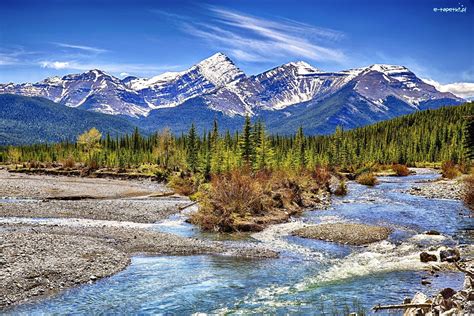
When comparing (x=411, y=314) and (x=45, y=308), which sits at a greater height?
(x=411, y=314)

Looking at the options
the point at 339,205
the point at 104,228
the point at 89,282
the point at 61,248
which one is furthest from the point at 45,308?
the point at 339,205

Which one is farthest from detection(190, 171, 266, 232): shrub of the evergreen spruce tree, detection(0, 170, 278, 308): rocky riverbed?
the evergreen spruce tree

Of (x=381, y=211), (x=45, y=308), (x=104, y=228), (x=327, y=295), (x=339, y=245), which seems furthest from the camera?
(x=381, y=211)

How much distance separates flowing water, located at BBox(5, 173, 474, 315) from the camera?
1691 centimetres

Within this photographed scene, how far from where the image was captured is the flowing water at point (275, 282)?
16906 millimetres

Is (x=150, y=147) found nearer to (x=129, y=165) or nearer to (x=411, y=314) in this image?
(x=129, y=165)

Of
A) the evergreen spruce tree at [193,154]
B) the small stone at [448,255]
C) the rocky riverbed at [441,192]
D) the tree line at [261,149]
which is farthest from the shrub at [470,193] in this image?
the evergreen spruce tree at [193,154]

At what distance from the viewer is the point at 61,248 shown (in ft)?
82.5

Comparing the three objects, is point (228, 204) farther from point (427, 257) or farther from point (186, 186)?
point (186, 186)

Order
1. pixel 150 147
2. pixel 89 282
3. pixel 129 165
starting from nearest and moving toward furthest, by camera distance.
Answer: pixel 89 282 < pixel 129 165 < pixel 150 147

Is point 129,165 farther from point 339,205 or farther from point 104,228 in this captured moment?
point 104,228

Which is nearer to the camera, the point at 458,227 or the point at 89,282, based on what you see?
the point at 89,282

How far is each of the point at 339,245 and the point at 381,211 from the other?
1850cm

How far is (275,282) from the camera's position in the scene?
20625mm
